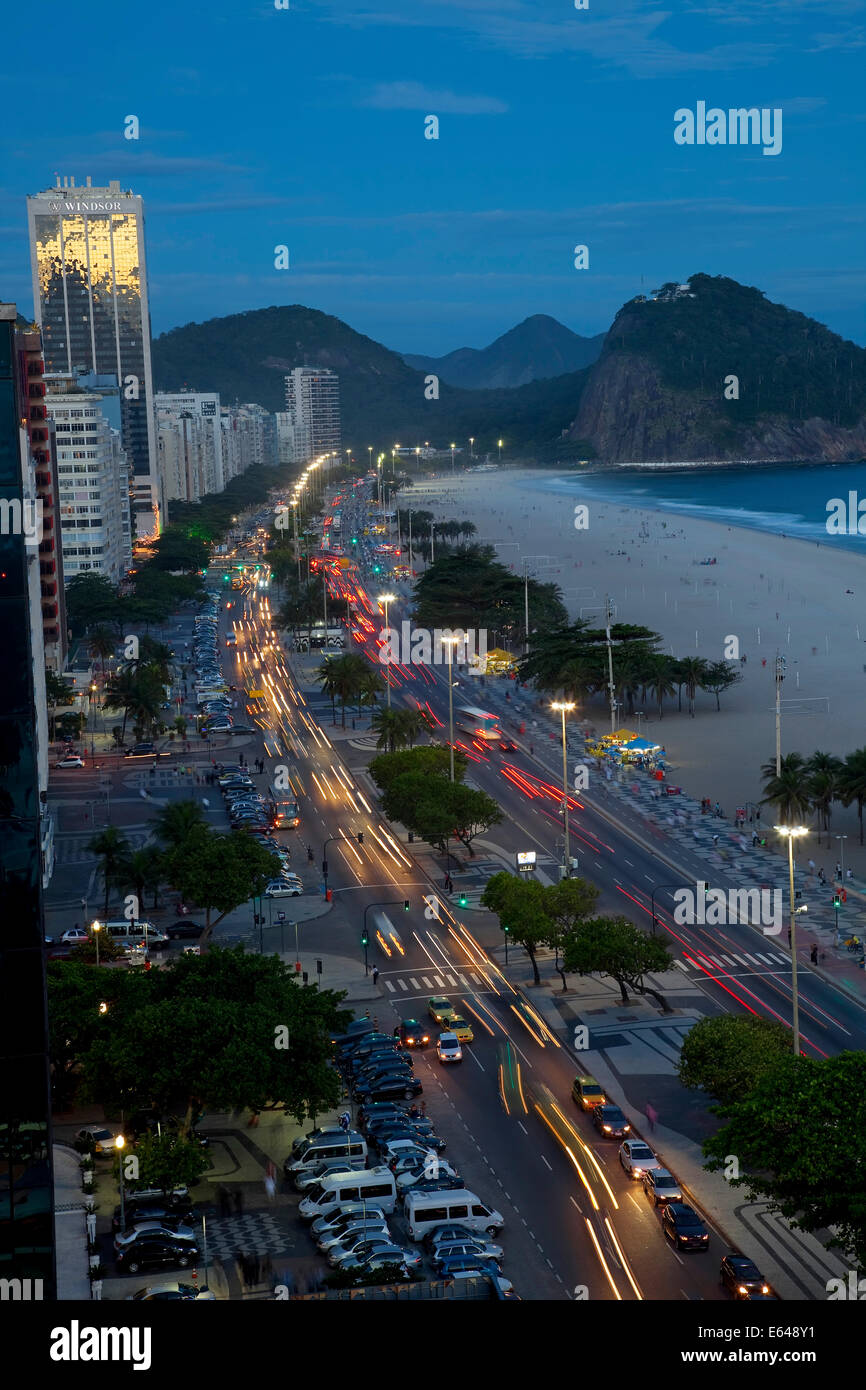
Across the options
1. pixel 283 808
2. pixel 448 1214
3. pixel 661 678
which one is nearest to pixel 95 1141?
pixel 448 1214

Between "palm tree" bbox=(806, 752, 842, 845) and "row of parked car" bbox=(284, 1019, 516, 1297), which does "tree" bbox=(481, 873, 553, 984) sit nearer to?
"row of parked car" bbox=(284, 1019, 516, 1297)

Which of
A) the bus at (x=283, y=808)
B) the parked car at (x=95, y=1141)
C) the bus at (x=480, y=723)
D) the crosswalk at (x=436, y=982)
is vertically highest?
the bus at (x=480, y=723)

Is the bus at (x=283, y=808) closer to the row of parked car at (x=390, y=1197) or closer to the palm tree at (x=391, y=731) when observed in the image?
the palm tree at (x=391, y=731)

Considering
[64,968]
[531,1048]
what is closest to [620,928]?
[531,1048]

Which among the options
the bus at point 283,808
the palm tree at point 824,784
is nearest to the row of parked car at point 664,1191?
the palm tree at point 824,784

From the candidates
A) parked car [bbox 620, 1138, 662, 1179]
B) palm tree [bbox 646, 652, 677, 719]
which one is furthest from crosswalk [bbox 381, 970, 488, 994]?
palm tree [bbox 646, 652, 677, 719]

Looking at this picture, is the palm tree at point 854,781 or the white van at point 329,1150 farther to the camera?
the palm tree at point 854,781
